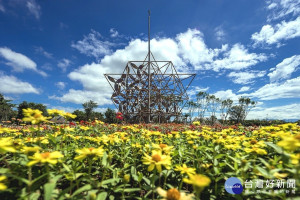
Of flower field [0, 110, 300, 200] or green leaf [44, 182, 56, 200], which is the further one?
flower field [0, 110, 300, 200]

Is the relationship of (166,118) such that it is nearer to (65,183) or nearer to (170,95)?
(170,95)

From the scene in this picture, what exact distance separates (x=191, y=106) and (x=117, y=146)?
39.7 metres

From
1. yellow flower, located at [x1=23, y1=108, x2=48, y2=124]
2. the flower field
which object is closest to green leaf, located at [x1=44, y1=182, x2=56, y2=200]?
the flower field

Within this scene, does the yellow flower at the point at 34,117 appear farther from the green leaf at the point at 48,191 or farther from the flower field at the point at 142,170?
the green leaf at the point at 48,191

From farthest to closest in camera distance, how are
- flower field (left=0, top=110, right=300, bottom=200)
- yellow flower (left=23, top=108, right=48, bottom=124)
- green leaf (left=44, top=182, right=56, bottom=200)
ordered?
yellow flower (left=23, top=108, right=48, bottom=124)
flower field (left=0, top=110, right=300, bottom=200)
green leaf (left=44, top=182, right=56, bottom=200)

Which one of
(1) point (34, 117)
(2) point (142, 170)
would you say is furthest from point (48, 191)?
(2) point (142, 170)

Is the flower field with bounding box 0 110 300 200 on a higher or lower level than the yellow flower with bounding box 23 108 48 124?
lower

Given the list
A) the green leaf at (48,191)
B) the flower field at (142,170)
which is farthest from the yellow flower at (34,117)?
the green leaf at (48,191)

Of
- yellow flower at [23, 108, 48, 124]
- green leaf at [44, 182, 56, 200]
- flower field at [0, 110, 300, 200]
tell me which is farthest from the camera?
yellow flower at [23, 108, 48, 124]

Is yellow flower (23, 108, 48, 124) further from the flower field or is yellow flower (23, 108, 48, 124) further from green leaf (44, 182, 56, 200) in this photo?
green leaf (44, 182, 56, 200)

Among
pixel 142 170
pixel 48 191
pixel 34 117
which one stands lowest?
pixel 142 170

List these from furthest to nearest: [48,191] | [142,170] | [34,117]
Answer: [142,170] < [34,117] < [48,191]

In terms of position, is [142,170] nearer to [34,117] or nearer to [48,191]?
[48,191]

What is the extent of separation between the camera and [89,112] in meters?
45.1
